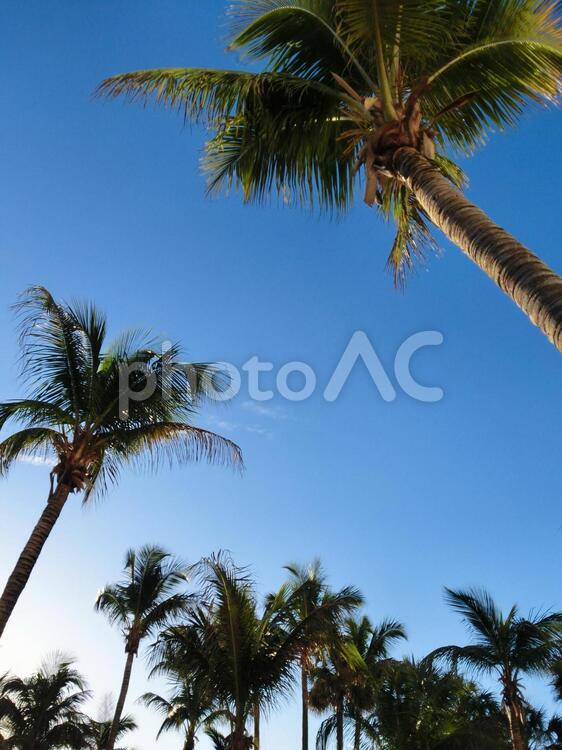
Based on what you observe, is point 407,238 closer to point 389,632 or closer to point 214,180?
point 214,180

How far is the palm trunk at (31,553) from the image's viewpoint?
29.9 ft

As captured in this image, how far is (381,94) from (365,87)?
4.83 ft

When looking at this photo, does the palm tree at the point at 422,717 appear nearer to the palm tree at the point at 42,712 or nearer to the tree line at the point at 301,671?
the tree line at the point at 301,671

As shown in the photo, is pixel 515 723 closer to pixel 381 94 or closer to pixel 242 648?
pixel 242 648

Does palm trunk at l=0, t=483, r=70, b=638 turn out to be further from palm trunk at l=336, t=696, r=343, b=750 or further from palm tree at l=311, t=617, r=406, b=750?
palm trunk at l=336, t=696, r=343, b=750

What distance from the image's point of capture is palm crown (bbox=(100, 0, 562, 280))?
6031 millimetres

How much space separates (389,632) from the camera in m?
26.9

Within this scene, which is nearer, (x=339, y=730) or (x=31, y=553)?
(x=31, y=553)

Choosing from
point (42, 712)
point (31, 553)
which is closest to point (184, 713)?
point (42, 712)

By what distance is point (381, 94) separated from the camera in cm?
605

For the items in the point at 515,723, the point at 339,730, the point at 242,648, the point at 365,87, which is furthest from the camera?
the point at 339,730

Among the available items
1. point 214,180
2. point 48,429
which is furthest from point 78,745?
point 214,180

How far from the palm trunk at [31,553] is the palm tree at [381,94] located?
235 inches

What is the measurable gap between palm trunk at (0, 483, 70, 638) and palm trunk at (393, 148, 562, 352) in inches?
309
